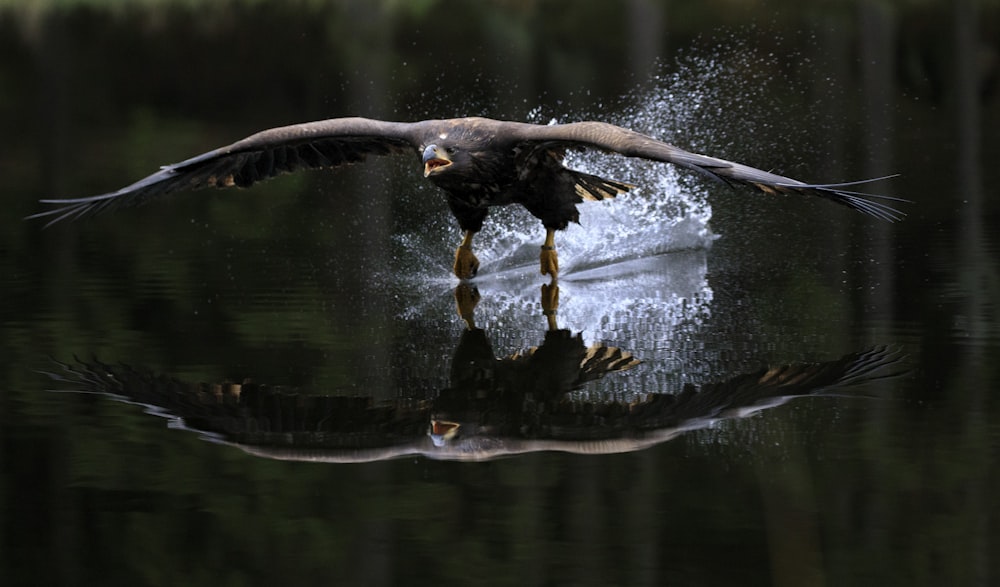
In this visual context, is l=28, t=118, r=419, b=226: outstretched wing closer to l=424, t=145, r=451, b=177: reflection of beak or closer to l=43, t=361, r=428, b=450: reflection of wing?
l=424, t=145, r=451, b=177: reflection of beak

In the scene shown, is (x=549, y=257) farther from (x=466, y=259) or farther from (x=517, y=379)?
(x=517, y=379)

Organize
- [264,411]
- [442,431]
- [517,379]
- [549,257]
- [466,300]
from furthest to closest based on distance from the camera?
[549,257] → [466,300] → [517,379] → [264,411] → [442,431]

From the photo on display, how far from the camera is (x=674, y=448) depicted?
19.3 ft

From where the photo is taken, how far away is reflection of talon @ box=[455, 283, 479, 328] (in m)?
A: 8.59

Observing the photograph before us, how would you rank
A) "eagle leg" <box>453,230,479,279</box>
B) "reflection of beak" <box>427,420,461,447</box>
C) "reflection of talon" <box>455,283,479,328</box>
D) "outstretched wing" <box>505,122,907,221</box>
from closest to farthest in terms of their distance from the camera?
"reflection of beak" <box>427,420,461,447</box>
"outstretched wing" <box>505,122,907,221</box>
"reflection of talon" <box>455,283,479,328</box>
"eagle leg" <box>453,230,479,279</box>

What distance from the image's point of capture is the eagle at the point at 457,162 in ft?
29.1

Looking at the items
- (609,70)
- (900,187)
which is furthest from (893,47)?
(900,187)

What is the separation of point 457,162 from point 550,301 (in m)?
1.00

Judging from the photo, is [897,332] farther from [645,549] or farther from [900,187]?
[900,187]

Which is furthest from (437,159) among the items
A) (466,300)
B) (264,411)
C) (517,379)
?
(264,411)

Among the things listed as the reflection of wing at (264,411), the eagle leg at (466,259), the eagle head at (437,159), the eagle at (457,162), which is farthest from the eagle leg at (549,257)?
the reflection of wing at (264,411)

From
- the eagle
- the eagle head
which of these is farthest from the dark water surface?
the eagle head

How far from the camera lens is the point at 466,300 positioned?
917cm

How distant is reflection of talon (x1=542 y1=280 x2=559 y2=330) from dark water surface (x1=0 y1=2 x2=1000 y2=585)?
71mm
